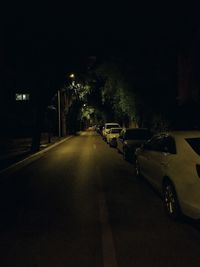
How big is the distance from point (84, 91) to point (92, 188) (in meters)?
39.1

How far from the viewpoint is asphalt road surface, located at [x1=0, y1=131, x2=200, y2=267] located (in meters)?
4.74

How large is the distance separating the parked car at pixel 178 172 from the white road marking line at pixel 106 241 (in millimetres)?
1247

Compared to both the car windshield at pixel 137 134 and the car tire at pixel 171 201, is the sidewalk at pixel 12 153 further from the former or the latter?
the car tire at pixel 171 201

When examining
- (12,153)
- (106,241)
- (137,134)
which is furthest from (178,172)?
(12,153)

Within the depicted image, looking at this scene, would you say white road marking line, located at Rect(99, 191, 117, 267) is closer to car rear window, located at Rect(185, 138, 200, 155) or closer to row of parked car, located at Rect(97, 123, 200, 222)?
Result: row of parked car, located at Rect(97, 123, 200, 222)

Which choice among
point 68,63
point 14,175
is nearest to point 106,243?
point 14,175

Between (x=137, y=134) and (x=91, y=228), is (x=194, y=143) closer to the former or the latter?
(x=91, y=228)

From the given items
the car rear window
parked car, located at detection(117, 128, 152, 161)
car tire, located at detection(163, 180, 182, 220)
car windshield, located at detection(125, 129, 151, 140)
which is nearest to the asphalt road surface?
car tire, located at detection(163, 180, 182, 220)

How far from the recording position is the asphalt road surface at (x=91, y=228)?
4738mm

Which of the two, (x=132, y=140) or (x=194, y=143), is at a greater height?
(x=194, y=143)

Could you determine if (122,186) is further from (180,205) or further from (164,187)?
(180,205)

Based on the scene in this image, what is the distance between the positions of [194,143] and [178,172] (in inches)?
27.6

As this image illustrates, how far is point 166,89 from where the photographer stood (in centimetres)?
2288

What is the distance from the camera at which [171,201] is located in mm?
6594
